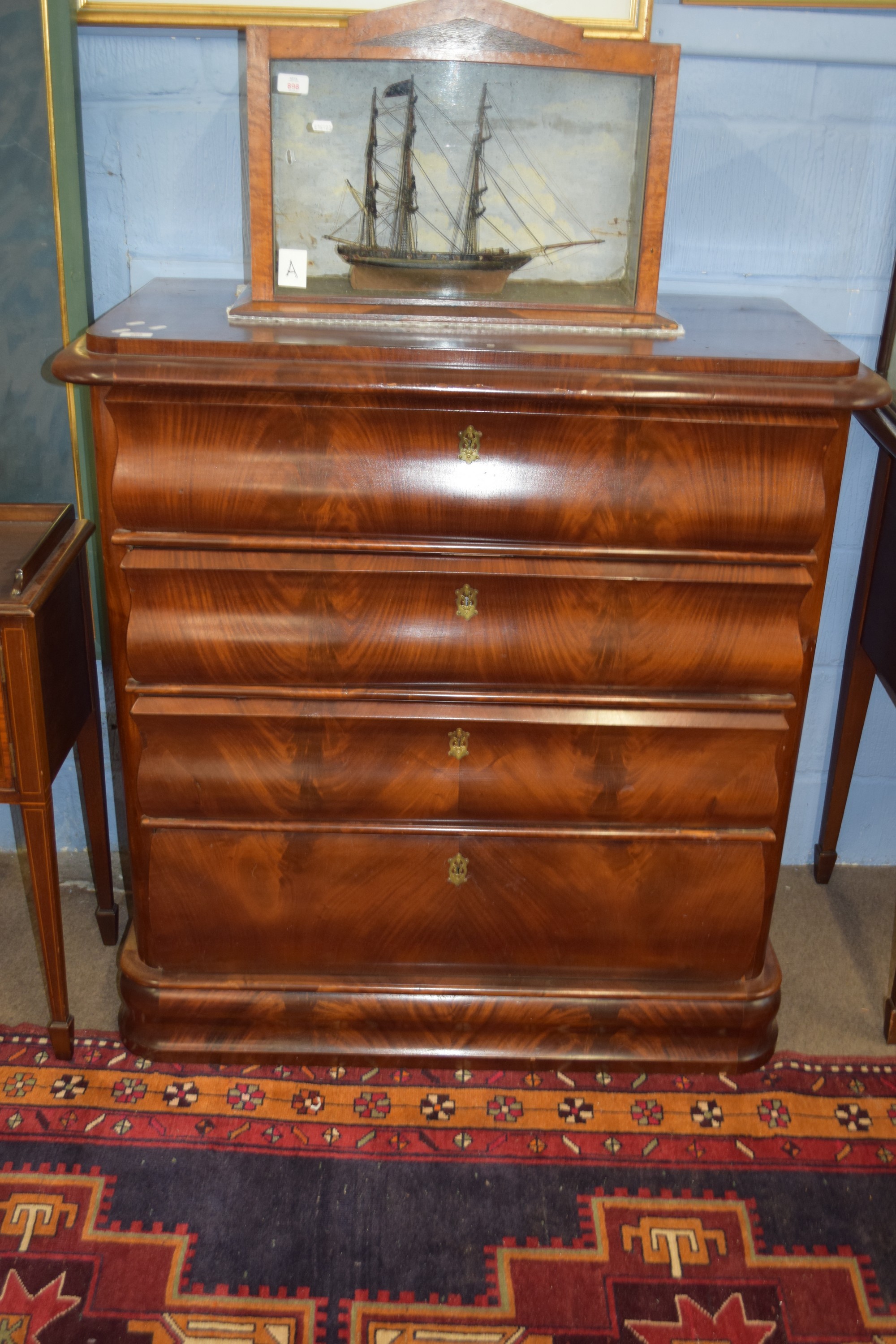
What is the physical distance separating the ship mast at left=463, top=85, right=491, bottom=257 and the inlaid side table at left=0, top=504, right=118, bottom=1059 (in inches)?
34.1

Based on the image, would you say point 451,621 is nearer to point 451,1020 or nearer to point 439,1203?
point 451,1020

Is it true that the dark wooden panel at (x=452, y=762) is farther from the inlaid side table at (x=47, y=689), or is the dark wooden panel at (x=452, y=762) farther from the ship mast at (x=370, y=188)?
the ship mast at (x=370, y=188)

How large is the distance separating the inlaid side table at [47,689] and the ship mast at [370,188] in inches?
29.2

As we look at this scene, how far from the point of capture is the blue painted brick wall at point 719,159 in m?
2.15

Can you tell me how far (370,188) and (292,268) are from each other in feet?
0.60

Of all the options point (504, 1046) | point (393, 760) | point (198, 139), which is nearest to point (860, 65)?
point (198, 139)

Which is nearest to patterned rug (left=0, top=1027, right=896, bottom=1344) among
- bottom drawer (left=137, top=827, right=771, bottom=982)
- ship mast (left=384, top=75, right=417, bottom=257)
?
bottom drawer (left=137, top=827, right=771, bottom=982)

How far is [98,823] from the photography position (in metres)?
2.36

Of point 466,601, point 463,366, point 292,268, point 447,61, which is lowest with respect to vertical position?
point 466,601

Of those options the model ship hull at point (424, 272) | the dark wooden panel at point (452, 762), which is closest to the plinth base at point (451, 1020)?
the dark wooden panel at point (452, 762)

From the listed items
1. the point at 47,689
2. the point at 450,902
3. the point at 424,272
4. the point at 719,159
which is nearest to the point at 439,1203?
the point at 450,902

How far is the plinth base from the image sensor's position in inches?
83.8

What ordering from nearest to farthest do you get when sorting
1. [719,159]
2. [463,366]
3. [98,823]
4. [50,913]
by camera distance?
[463,366], [50,913], [719,159], [98,823]

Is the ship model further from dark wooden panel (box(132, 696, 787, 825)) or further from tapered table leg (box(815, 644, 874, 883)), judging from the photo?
tapered table leg (box(815, 644, 874, 883))
